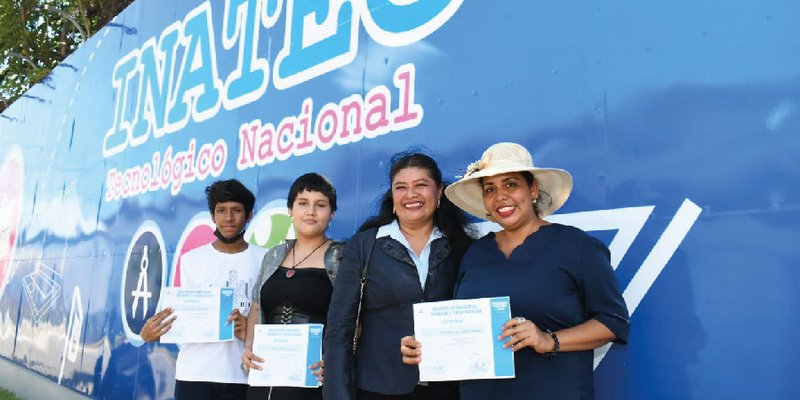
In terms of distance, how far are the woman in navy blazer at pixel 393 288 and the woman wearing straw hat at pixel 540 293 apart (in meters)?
0.14

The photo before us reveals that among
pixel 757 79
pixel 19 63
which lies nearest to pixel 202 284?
pixel 757 79

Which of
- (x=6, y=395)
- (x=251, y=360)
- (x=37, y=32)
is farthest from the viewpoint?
(x=37, y=32)

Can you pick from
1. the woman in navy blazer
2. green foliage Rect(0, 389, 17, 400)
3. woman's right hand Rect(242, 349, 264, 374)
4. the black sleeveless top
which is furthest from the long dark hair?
green foliage Rect(0, 389, 17, 400)

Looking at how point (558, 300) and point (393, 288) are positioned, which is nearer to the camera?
point (558, 300)

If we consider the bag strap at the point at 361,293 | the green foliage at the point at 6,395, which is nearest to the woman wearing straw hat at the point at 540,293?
the bag strap at the point at 361,293

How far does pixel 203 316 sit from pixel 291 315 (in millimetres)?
565

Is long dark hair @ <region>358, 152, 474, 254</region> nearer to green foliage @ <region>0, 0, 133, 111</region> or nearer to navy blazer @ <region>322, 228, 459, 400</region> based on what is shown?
navy blazer @ <region>322, 228, 459, 400</region>

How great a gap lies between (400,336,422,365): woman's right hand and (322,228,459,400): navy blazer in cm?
12

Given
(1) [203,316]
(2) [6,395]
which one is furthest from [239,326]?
(2) [6,395]

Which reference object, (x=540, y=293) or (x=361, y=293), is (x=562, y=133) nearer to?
(x=540, y=293)

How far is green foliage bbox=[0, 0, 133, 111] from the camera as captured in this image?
557 inches

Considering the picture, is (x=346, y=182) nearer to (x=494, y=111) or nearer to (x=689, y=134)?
(x=494, y=111)

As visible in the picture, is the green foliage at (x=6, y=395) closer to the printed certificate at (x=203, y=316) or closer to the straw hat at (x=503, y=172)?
the printed certificate at (x=203, y=316)

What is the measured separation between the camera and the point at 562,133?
7.80 ft
